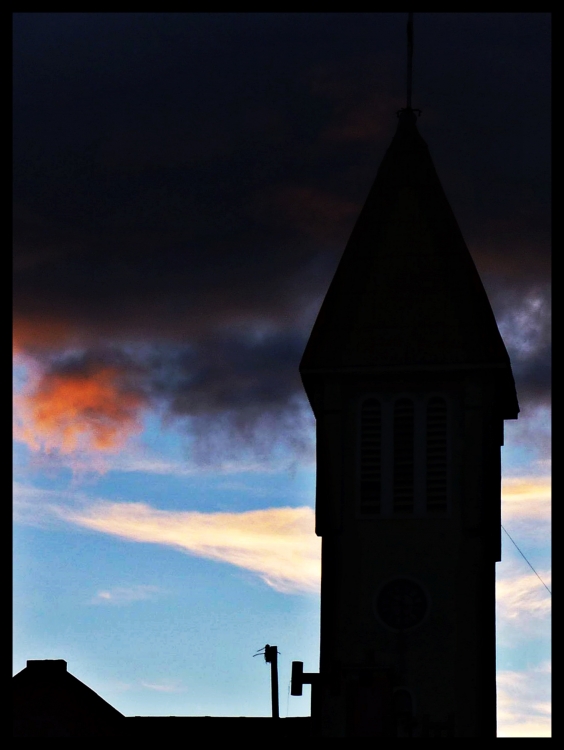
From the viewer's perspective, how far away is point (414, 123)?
39.2 meters

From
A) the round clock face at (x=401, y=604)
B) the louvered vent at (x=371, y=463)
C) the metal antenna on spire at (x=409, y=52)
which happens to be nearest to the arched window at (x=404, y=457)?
the louvered vent at (x=371, y=463)

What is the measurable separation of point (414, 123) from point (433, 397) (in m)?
6.71

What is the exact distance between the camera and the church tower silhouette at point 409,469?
35.0 metres

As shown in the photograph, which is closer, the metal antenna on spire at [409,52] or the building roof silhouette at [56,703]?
the building roof silhouette at [56,703]

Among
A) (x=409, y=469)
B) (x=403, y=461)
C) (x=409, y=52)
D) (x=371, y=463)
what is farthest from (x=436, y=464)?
(x=409, y=52)

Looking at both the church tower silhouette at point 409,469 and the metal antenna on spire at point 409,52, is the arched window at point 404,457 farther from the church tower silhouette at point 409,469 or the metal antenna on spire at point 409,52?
the metal antenna on spire at point 409,52

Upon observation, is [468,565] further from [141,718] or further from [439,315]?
[141,718]

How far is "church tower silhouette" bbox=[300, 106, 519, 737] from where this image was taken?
35.0 metres

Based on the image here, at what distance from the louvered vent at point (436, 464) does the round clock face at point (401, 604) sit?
1.66m

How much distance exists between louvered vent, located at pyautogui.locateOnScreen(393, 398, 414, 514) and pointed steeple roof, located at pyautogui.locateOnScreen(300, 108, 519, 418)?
1141mm

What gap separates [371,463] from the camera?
36.5 m

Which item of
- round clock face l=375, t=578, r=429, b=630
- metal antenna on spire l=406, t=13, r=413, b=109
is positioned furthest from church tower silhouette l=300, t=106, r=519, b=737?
metal antenna on spire l=406, t=13, r=413, b=109

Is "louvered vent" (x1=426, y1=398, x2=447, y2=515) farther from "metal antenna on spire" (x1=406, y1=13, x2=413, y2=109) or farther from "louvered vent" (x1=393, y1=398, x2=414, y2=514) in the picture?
"metal antenna on spire" (x1=406, y1=13, x2=413, y2=109)

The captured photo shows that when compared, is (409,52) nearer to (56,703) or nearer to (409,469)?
(409,469)
